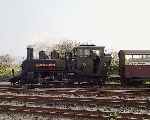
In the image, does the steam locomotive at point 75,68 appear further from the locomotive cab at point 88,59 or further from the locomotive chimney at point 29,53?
the locomotive chimney at point 29,53

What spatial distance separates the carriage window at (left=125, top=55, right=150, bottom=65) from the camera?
23830 mm

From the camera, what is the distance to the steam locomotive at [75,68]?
2405cm

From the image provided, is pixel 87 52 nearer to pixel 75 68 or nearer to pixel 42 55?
pixel 75 68

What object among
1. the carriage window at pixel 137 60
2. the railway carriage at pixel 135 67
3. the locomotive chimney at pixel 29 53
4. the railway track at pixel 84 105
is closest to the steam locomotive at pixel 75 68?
the locomotive chimney at pixel 29 53

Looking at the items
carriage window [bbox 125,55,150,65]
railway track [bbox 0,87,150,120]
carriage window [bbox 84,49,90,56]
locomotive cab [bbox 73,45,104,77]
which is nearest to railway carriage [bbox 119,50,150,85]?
carriage window [bbox 125,55,150,65]

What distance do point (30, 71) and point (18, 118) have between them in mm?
11708

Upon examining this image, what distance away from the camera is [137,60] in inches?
944

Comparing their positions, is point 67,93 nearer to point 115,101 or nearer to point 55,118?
point 115,101

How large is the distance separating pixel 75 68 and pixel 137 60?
425 centimetres

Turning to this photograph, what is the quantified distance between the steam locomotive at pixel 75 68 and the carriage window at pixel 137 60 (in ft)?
4.34

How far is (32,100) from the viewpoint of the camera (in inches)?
661

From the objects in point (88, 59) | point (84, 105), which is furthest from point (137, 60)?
point (84, 105)

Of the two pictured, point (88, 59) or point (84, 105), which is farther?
point (88, 59)

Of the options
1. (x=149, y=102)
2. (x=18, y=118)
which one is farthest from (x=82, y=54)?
(x=18, y=118)
